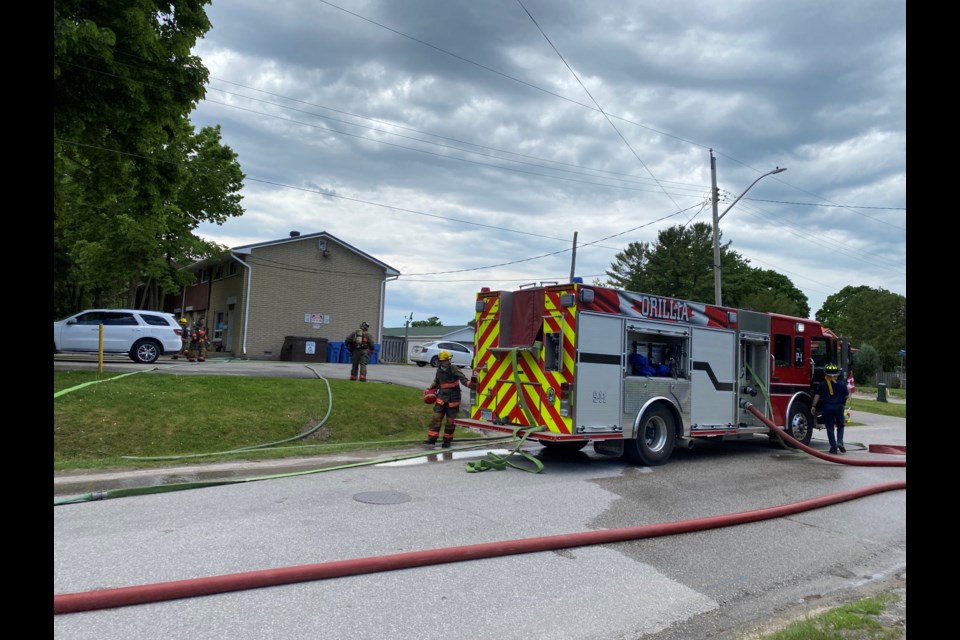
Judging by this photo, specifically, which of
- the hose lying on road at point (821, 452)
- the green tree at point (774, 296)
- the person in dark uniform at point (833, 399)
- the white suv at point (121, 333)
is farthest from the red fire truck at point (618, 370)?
the green tree at point (774, 296)

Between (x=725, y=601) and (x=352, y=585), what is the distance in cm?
264

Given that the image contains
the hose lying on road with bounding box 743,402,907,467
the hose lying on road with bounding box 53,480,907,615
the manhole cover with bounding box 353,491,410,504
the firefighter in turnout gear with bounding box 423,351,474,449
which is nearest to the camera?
the hose lying on road with bounding box 53,480,907,615

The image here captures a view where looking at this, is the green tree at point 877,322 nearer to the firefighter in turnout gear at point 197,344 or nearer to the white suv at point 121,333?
the firefighter in turnout gear at point 197,344

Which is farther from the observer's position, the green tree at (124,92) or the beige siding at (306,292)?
the beige siding at (306,292)

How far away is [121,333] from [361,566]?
17.7m

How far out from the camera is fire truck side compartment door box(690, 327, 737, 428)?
11203 millimetres

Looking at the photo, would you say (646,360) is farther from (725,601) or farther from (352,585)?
(352,585)

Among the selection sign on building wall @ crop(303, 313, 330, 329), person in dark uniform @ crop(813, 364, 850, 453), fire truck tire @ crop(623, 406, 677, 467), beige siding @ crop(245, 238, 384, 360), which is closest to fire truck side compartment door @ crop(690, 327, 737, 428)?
fire truck tire @ crop(623, 406, 677, 467)

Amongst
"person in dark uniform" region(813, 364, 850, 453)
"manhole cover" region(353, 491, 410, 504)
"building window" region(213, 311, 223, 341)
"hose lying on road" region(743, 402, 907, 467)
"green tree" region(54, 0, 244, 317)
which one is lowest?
"manhole cover" region(353, 491, 410, 504)

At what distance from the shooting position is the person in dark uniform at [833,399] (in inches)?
500

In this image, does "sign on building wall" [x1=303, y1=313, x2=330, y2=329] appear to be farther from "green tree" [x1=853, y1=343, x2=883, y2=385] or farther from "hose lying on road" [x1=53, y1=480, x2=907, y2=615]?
"green tree" [x1=853, y1=343, x2=883, y2=385]

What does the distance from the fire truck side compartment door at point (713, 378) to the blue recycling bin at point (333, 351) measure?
2298 centimetres

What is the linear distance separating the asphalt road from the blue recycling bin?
77.5 feet

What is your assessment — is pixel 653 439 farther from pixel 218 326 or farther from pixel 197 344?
pixel 218 326
